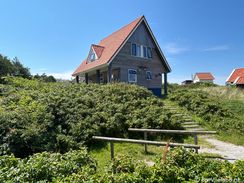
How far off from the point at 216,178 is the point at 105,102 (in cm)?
873

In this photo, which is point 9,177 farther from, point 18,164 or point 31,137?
point 31,137

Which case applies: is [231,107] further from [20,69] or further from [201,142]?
[20,69]

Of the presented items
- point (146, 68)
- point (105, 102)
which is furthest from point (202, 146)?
point (146, 68)

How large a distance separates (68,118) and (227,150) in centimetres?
667

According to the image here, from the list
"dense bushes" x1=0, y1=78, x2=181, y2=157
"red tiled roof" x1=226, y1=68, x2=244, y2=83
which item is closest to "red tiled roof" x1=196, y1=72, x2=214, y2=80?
"red tiled roof" x1=226, y1=68, x2=244, y2=83

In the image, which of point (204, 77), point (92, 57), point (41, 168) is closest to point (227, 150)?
point (41, 168)

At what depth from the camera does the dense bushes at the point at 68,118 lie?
6.99 meters

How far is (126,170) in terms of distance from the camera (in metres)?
4.22

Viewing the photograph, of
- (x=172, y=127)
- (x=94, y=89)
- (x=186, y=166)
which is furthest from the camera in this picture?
(x=94, y=89)

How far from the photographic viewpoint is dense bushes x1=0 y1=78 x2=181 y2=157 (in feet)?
22.9

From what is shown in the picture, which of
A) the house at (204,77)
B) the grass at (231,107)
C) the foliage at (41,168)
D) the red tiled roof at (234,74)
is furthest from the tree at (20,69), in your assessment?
the house at (204,77)

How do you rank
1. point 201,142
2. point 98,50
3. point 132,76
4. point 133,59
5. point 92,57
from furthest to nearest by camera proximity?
point 92,57 → point 98,50 → point 132,76 → point 133,59 → point 201,142

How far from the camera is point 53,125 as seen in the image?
845 centimetres

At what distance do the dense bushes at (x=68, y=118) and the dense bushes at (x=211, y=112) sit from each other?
326 cm
